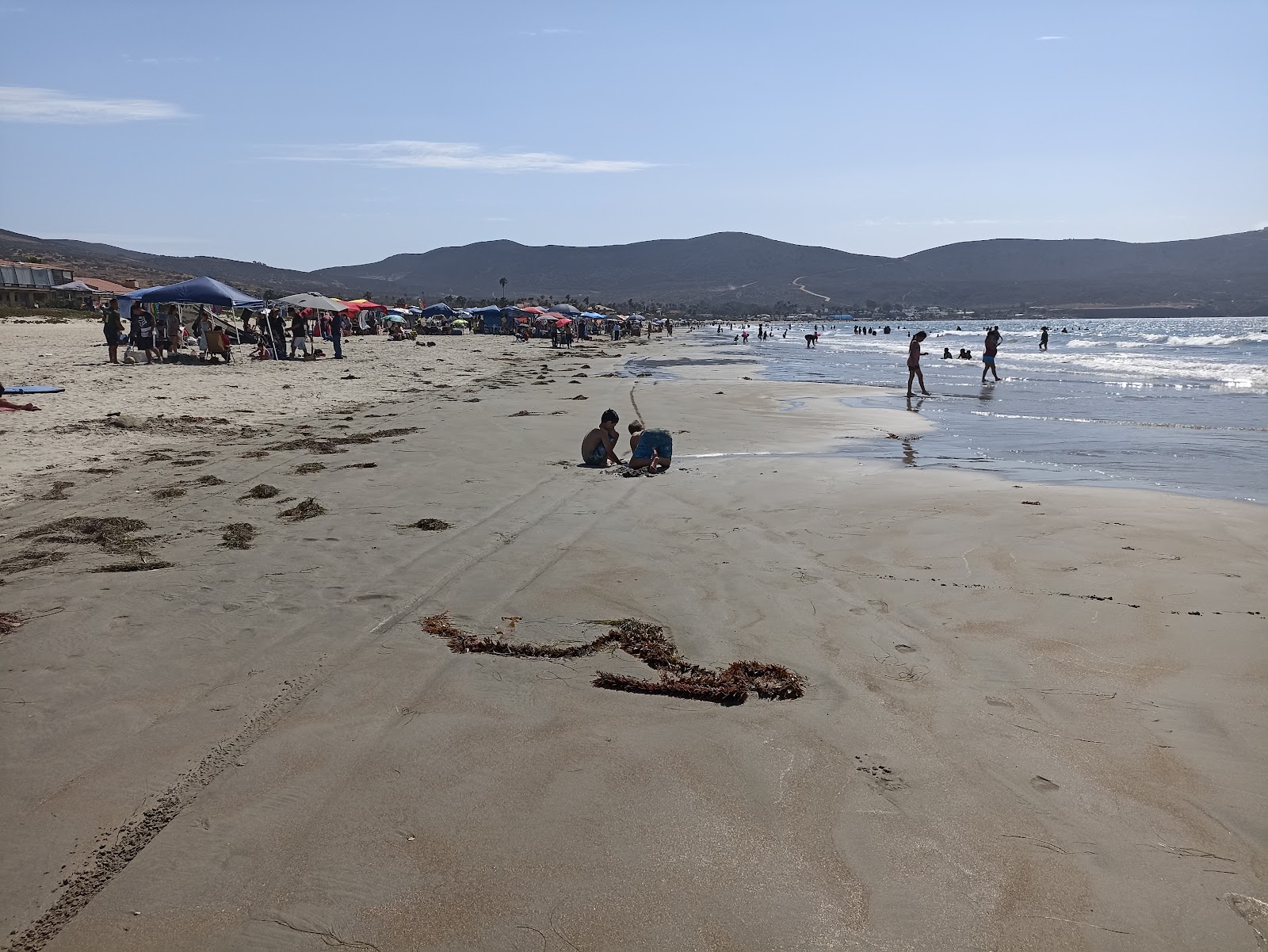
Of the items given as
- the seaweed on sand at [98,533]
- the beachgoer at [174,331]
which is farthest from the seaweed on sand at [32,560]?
the beachgoer at [174,331]

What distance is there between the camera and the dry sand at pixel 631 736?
2648mm

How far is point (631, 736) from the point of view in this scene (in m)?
3.74

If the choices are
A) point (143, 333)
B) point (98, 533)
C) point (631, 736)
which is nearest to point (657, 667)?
point (631, 736)

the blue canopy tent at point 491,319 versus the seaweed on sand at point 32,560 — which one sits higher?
the blue canopy tent at point 491,319

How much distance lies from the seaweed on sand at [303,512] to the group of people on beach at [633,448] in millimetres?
3622

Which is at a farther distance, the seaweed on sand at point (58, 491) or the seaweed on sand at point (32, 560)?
the seaweed on sand at point (58, 491)

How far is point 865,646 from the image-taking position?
15.8 feet

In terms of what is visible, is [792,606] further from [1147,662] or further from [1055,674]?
[1147,662]

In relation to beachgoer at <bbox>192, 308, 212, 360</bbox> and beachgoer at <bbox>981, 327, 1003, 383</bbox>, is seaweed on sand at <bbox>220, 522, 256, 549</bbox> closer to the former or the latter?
beachgoer at <bbox>192, 308, 212, 360</bbox>

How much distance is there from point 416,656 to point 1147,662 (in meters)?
3.92

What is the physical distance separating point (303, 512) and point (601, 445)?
13.0 ft

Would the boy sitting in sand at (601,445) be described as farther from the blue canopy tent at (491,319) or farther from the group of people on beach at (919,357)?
the blue canopy tent at (491,319)

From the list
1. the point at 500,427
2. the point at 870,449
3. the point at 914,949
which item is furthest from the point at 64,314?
the point at 914,949

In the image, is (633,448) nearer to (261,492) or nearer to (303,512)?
(303,512)
